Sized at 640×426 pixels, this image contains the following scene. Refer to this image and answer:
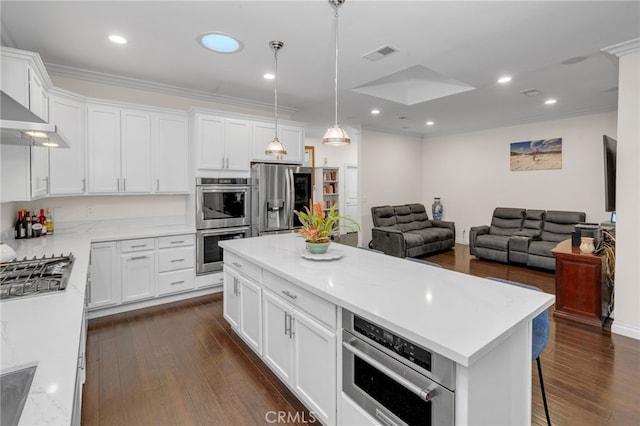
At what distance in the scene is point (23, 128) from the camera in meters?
1.55

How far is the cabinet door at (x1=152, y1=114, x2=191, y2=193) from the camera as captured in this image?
159 inches

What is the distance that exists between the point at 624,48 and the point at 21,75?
5.07m

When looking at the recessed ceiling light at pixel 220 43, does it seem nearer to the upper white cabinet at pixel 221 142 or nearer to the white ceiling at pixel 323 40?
the white ceiling at pixel 323 40

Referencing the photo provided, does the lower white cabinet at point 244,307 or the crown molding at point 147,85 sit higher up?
the crown molding at point 147,85

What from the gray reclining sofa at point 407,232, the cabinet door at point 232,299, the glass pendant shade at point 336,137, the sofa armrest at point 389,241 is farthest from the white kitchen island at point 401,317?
the gray reclining sofa at point 407,232

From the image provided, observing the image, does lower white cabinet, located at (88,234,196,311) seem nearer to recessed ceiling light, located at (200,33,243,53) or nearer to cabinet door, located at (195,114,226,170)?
cabinet door, located at (195,114,226,170)

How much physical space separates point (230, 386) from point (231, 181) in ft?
8.95

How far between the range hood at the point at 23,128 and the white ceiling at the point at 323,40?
1072 mm

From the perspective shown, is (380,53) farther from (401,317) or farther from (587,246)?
(587,246)

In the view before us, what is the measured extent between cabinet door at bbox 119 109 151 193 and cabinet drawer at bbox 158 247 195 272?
828 millimetres

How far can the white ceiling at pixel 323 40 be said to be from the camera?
2.39m

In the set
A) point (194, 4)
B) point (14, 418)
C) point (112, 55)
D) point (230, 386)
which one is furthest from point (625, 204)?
point (112, 55)

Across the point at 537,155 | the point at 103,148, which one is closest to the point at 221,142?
the point at 103,148

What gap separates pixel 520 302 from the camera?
1535 mm
